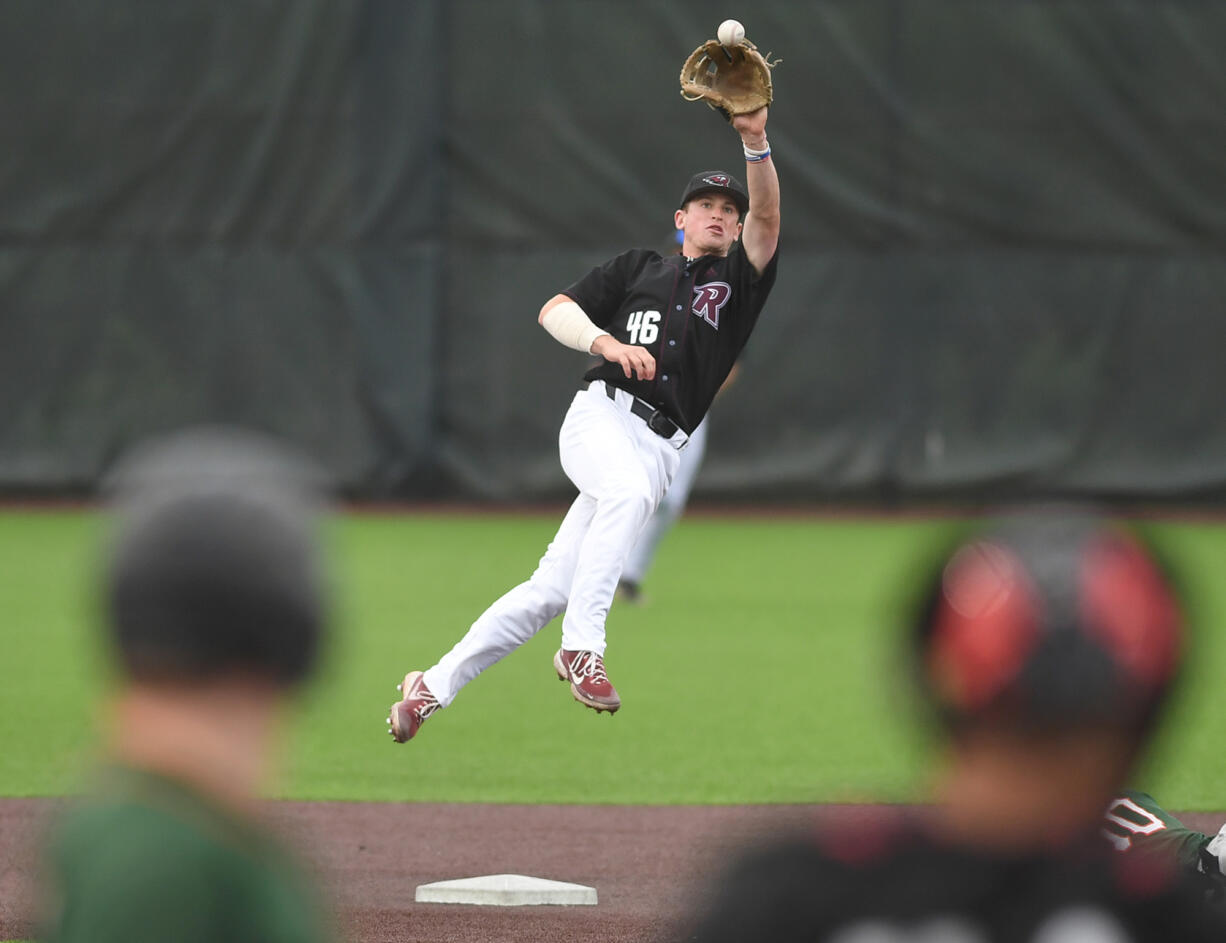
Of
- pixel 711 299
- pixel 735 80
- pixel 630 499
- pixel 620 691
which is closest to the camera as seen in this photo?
pixel 735 80

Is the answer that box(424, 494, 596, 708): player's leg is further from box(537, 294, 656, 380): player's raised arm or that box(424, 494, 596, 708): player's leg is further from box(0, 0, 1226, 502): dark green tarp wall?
box(0, 0, 1226, 502): dark green tarp wall

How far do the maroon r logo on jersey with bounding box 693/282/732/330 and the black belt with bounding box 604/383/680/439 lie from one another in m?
0.37

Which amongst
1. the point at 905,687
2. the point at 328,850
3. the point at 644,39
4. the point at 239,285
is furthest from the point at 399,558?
the point at 905,687

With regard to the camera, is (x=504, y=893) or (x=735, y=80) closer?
(x=504, y=893)

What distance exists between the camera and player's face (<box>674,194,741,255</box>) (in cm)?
665

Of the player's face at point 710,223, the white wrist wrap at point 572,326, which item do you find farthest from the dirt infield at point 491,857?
the player's face at point 710,223

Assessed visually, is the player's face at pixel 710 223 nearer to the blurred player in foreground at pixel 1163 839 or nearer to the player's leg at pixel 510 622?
the player's leg at pixel 510 622

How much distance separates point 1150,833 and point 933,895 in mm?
3305

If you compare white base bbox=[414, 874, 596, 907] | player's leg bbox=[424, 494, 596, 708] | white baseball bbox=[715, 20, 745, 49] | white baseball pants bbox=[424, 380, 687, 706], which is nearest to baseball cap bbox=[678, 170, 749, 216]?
white baseball bbox=[715, 20, 745, 49]

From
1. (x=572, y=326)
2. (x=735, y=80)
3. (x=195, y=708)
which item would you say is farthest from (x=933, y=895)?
(x=572, y=326)

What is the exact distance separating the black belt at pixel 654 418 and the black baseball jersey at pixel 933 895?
15.4ft

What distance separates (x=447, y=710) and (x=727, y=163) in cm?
1015

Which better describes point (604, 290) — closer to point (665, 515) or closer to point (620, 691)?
point (620, 691)

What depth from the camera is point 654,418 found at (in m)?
6.36
